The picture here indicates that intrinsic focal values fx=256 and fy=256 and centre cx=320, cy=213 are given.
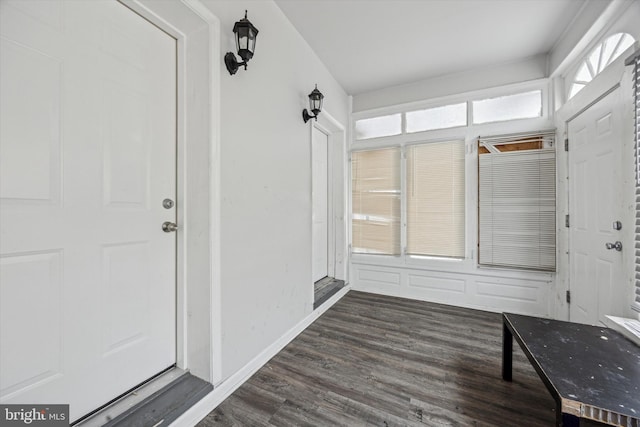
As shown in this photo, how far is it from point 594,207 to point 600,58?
119 centimetres

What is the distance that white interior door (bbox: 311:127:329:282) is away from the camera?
3.41m

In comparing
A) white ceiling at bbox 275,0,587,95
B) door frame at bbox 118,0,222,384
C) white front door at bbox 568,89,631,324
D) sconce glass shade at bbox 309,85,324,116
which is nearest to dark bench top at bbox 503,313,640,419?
white front door at bbox 568,89,631,324

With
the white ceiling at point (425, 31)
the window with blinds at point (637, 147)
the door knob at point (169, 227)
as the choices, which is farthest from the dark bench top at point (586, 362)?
the white ceiling at point (425, 31)

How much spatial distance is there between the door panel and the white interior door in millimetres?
2615

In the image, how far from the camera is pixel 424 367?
1.89m

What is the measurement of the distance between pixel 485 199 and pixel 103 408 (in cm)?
366

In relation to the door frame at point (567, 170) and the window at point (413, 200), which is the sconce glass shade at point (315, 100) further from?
the door frame at point (567, 170)

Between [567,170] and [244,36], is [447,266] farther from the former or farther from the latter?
[244,36]

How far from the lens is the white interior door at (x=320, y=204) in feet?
11.2

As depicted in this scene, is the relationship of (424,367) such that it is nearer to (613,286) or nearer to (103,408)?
(613,286)

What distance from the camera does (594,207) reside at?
208 cm

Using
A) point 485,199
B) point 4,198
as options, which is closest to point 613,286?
point 485,199

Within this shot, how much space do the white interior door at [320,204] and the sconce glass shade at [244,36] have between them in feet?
5.96

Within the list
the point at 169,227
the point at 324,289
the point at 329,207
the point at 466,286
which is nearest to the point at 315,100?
the point at 329,207
